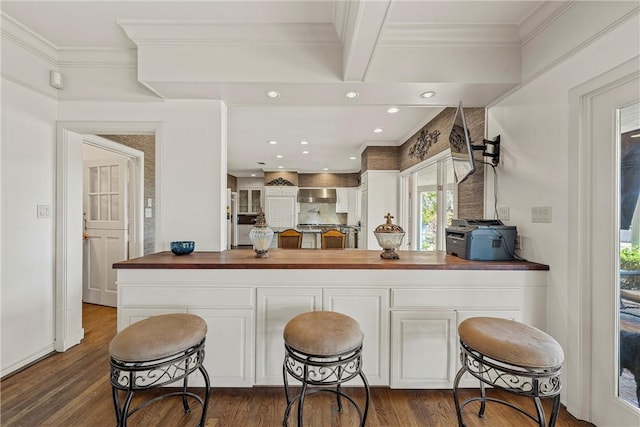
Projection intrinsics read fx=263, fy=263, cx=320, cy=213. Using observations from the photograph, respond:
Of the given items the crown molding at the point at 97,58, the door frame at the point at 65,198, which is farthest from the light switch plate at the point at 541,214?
the crown molding at the point at 97,58

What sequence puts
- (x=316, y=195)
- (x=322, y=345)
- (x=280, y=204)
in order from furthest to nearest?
(x=316, y=195)
(x=280, y=204)
(x=322, y=345)

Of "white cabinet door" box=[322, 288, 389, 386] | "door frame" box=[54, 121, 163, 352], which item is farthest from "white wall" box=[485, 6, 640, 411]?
"door frame" box=[54, 121, 163, 352]

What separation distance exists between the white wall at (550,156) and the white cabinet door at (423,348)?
71 cm

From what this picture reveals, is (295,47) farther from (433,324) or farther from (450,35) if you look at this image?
(433,324)

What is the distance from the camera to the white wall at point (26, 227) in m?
2.01

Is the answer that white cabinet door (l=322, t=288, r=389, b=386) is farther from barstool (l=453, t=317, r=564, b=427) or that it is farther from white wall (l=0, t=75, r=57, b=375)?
white wall (l=0, t=75, r=57, b=375)

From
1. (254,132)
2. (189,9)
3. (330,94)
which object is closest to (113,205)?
(254,132)

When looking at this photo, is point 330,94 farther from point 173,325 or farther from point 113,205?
point 113,205

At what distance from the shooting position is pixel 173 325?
1.43 m

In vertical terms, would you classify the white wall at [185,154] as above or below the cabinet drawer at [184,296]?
above

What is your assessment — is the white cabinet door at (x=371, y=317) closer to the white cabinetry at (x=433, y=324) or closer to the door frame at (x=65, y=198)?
the white cabinetry at (x=433, y=324)

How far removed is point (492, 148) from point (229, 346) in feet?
8.49

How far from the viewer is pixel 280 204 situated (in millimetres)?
7668

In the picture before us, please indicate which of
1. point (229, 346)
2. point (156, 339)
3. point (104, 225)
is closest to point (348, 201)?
point (104, 225)
